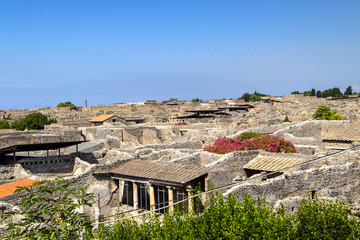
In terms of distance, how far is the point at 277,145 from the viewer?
66.8 ft

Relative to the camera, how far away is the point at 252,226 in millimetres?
→ 8344

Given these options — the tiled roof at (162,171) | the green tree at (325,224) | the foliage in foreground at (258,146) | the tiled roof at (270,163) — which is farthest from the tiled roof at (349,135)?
the green tree at (325,224)

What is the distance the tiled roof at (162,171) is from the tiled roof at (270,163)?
2.98 m

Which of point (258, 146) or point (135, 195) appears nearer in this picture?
point (135, 195)

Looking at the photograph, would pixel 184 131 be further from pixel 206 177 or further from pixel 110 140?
pixel 206 177

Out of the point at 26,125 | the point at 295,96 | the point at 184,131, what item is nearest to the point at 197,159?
the point at 184,131

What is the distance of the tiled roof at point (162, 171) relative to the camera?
14.1 meters

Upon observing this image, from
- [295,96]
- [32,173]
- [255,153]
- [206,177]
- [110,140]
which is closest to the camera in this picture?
[206,177]

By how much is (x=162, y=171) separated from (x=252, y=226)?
7173 millimetres

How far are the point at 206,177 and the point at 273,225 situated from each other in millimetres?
6400

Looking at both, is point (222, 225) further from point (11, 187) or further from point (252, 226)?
point (11, 187)

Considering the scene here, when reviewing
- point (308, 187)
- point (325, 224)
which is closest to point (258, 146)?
point (308, 187)

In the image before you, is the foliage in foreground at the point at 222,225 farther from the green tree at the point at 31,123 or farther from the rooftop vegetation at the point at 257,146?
the green tree at the point at 31,123

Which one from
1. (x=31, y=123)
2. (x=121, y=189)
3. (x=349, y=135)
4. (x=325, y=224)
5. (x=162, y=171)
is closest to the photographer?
(x=325, y=224)
